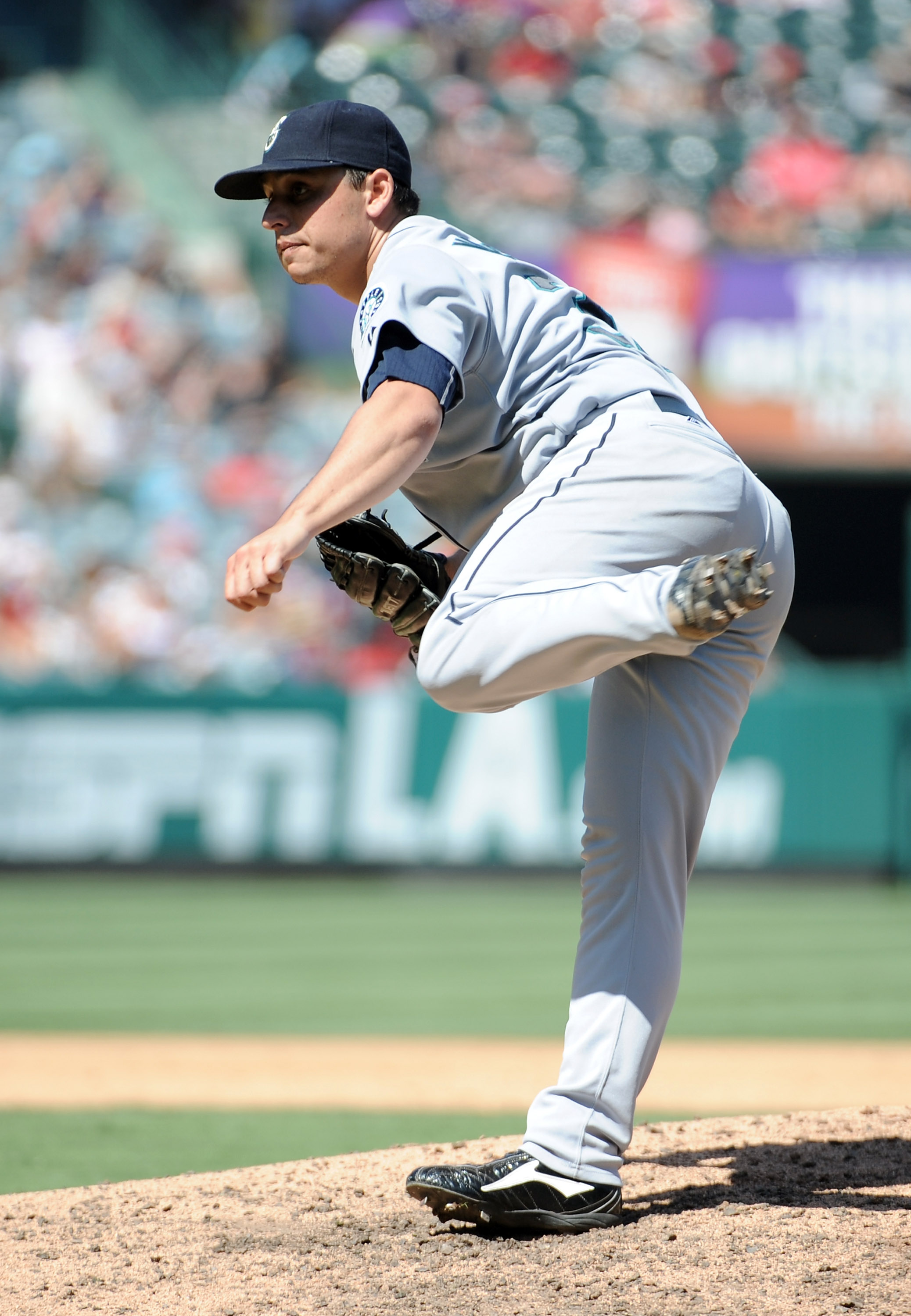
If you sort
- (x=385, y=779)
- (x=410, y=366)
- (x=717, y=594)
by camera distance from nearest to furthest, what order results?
(x=717, y=594), (x=410, y=366), (x=385, y=779)

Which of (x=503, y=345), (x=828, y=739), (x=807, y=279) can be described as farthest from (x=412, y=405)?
(x=807, y=279)

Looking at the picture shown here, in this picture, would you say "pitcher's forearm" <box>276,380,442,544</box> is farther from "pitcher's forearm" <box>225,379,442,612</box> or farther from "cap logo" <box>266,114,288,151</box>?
"cap logo" <box>266,114,288,151</box>

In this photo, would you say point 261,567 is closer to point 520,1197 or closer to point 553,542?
point 553,542

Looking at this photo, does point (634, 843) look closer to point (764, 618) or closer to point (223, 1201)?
point (764, 618)

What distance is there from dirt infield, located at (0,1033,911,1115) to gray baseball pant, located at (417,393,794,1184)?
1951 mm

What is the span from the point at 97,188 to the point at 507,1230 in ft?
46.5

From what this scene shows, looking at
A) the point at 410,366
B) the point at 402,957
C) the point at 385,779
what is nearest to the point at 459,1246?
the point at 410,366

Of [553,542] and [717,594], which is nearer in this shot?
[717,594]

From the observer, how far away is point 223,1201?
2777mm

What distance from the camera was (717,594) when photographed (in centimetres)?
Answer: 216

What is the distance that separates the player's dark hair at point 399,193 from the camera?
8.11 feet

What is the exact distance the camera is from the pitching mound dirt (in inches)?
86.2

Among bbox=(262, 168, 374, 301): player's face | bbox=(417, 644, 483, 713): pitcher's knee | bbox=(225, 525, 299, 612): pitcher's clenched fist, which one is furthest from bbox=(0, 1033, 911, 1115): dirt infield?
A: bbox=(262, 168, 374, 301): player's face

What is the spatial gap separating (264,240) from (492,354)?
12.7 m
